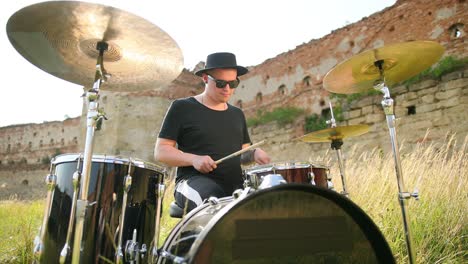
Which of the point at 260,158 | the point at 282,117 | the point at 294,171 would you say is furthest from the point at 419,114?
the point at 260,158

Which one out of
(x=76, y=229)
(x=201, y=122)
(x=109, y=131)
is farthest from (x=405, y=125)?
(x=109, y=131)

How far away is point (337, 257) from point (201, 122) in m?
1.56

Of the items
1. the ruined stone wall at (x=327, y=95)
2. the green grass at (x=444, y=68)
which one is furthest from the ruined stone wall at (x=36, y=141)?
the green grass at (x=444, y=68)

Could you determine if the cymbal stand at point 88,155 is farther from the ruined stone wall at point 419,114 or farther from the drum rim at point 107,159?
the ruined stone wall at point 419,114

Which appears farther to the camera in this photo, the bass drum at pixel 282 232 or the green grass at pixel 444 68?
the green grass at pixel 444 68

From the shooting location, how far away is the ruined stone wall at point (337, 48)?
347 inches

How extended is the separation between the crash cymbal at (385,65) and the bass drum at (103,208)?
1.69m

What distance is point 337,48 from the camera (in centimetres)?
1173

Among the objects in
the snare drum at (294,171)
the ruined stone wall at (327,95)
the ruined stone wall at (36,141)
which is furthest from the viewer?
the ruined stone wall at (36,141)

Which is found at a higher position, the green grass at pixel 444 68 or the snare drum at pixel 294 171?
the green grass at pixel 444 68

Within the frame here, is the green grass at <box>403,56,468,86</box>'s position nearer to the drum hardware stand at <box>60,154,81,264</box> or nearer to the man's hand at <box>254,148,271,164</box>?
the man's hand at <box>254,148,271,164</box>

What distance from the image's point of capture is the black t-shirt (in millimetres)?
2547

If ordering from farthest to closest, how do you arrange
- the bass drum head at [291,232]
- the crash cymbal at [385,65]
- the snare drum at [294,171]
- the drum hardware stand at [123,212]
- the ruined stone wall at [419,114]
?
the ruined stone wall at [419,114]
the snare drum at [294,171]
the crash cymbal at [385,65]
the drum hardware stand at [123,212]
the bass drum head at [291,232]

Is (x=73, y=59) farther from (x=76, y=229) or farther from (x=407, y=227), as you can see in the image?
(x=407, y=227)
